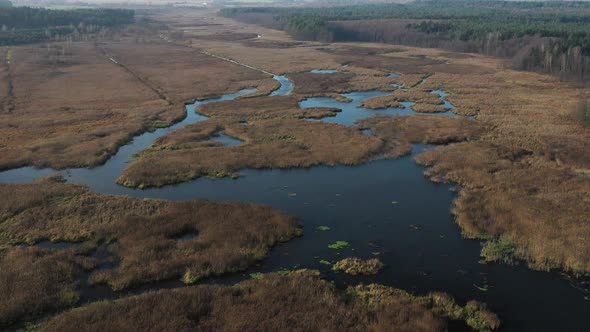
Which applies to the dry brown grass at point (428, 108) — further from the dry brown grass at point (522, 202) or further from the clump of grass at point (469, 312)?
the clump of grass at point (469, 312)

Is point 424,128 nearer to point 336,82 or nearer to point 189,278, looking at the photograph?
point 336,82

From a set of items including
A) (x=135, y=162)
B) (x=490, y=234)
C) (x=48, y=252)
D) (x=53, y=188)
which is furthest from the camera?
(x=135, y=162)

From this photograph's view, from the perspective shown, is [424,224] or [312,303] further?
[424,224]

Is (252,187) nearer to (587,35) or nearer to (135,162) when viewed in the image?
(135,162)

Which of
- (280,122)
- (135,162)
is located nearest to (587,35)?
(280,122)

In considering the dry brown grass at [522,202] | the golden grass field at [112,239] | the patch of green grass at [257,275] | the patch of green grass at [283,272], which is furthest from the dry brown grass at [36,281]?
the dry brown grass at [522,202]

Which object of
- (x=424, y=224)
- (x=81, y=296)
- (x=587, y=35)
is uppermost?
(x=587, y=35)
